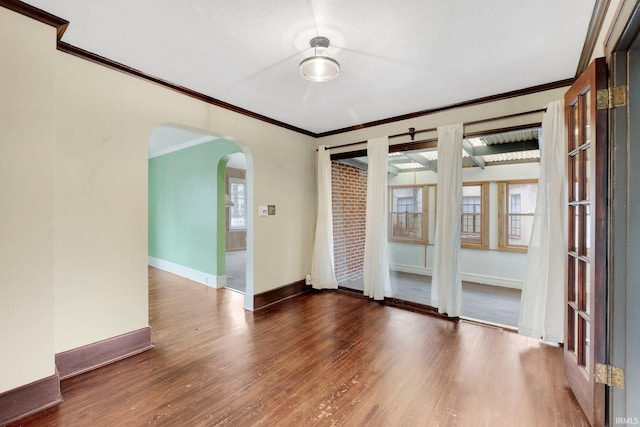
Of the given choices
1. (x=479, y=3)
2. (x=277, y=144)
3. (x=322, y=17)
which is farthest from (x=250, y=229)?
(x=479, y=3)

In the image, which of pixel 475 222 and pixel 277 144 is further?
pixel 475 222

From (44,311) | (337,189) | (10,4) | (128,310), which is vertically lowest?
(128,310)

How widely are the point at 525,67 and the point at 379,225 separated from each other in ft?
7.24

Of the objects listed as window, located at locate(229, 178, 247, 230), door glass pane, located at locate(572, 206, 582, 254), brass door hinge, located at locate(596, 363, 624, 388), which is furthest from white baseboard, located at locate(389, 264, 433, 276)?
window, located at locate(229, 178, 247, 230)

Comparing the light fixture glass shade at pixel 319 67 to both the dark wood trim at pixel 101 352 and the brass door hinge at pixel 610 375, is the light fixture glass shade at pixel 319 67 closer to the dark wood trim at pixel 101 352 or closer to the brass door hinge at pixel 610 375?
the brass door hinge at pixel 610 375

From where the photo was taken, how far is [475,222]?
5.88 metres

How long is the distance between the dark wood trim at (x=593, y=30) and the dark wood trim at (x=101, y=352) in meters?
4.11

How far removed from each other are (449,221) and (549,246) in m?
0.91

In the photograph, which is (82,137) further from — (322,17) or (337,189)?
(337,189)

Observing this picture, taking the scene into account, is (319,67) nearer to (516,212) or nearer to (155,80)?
(155,80)

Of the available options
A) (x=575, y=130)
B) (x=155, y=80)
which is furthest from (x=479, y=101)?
(x=155, y=80)

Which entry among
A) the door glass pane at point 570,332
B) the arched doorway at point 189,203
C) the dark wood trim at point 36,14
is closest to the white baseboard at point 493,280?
the door glass pane at point 570,332

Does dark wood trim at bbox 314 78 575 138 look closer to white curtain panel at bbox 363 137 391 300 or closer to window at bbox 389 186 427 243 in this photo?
white curtain panel at bbox 363 137 391 300

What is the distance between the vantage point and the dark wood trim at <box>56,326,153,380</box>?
2.05 meters
